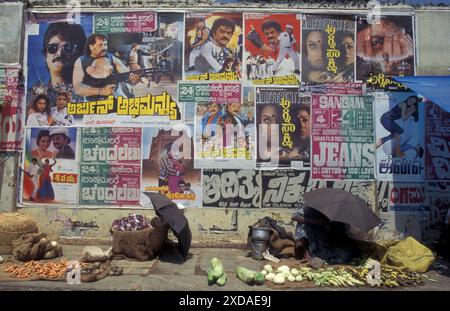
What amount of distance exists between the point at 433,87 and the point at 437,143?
1771 mm

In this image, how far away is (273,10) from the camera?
9078 millimetres

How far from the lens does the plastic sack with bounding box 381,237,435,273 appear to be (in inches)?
284

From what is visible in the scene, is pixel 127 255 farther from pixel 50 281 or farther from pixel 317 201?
pixel 317 201

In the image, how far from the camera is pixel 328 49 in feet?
29.7

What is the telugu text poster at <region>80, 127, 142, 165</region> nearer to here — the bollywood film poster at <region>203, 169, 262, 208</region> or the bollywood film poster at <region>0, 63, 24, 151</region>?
the bollywood film poster at <region>0, 63, 24, 151</region>

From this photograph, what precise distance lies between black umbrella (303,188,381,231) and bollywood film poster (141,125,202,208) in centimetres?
264

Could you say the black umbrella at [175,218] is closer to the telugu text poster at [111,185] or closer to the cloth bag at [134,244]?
the cloth bag at [134,244]

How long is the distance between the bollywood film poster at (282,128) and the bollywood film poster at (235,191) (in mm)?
356

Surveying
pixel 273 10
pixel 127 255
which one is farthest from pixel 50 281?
pixel 273 10

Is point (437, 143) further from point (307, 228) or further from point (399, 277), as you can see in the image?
point (307, 228)

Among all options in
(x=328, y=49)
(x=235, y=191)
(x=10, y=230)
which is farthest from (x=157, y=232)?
(x=328, y=49)

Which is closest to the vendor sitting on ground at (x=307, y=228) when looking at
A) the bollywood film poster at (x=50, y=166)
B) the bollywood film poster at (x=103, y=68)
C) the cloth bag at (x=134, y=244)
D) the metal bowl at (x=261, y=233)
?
the metal bowl at (x=261, y=233)

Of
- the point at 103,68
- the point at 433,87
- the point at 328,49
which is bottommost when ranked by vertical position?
the point at 433,87

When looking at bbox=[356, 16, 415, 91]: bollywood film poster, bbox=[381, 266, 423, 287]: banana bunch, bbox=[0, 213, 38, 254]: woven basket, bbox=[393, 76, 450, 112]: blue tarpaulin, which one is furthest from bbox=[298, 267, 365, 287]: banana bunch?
bbox=[0, 213, 38, 254]: woven basket
